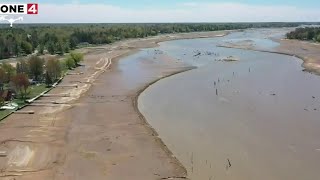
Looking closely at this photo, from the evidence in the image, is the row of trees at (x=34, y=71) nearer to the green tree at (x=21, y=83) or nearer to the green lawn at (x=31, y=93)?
the green lawn at (x=31, y=93)

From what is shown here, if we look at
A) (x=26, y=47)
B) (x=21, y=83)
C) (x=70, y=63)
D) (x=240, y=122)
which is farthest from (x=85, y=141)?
(x=26, y=47)

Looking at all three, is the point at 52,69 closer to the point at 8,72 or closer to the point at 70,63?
the point at 8,72

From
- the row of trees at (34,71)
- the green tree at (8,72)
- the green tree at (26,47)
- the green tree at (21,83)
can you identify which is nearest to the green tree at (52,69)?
the row of trees at (34,71)

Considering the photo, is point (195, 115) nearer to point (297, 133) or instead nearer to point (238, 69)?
point (297, 133)

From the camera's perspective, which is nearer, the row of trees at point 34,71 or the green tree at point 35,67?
the row of trees at point 34,71

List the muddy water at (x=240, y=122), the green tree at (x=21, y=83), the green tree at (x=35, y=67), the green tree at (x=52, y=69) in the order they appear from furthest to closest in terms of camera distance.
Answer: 1. the green tree at (x=52, y=69)
2. the green tree at (x=35, y=67)
3. the green tree at (x=21, y=83)
4. the muddy water at (x=240, y=122)

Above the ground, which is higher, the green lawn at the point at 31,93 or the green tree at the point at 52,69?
the green tree at the point at 52,69

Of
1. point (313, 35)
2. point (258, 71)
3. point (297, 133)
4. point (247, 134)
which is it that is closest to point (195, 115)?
point (247, 134)

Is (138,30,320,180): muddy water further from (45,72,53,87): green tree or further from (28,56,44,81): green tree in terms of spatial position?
(28,56,44,81): green tree
